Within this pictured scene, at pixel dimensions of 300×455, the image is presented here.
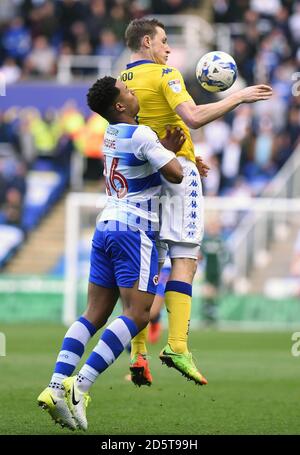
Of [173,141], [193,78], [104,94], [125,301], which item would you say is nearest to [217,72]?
[173,141]

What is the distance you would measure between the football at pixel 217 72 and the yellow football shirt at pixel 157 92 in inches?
6.7

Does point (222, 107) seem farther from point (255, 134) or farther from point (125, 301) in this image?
point (255, 134)

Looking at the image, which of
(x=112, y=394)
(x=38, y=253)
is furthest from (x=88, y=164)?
(x=112, y=394)

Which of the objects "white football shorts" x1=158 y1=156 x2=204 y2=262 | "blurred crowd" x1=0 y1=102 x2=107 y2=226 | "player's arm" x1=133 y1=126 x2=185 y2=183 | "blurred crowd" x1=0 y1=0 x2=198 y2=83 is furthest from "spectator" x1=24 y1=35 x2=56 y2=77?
"player's arm" x1=133 y1=126 x2=185 y2=183

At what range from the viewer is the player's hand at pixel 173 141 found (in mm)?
7977

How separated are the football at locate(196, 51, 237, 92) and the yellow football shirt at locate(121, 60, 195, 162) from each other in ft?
0.56

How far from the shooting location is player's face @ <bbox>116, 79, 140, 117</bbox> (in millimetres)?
7648

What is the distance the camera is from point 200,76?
8.20 m

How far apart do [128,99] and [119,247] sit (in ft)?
3.24

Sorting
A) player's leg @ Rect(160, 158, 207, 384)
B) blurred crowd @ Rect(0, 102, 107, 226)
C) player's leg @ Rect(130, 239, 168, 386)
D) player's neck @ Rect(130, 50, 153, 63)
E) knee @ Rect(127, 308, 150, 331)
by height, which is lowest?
player's leg @ Rect(130, 239, 168, 386)

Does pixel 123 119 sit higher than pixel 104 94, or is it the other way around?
pixel 104 94

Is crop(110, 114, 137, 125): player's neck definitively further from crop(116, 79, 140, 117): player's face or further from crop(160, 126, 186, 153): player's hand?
crop(160, 126, 186, 153): player's hand

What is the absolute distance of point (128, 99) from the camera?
Answer: 7676mm
